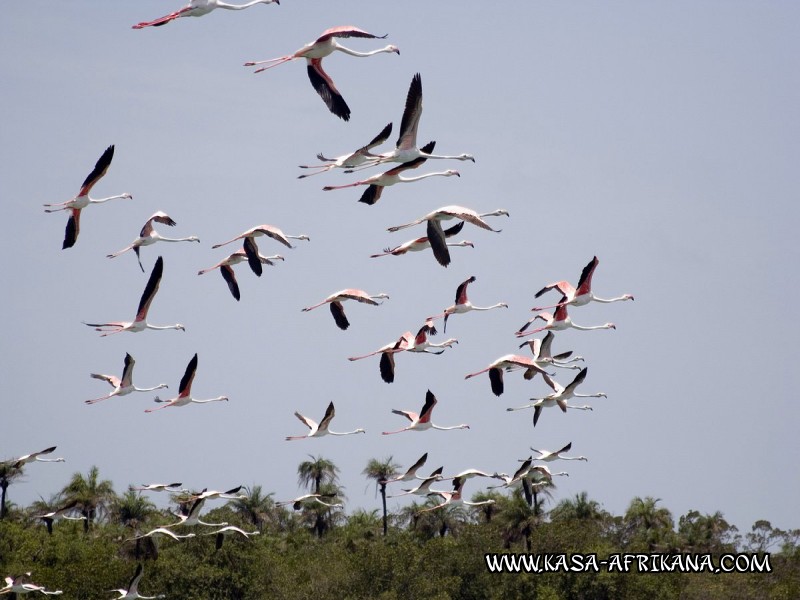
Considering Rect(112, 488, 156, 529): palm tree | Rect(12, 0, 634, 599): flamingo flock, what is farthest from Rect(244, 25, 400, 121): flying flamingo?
Rect(112, 488, 156, 529): palm tree

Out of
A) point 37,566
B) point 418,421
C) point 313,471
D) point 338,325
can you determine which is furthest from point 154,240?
point 313,471

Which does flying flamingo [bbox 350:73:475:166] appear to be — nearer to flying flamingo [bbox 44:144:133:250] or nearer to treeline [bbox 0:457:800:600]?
flying flamingo [bbox 44:144:133:250]

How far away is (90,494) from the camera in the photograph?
5972cm

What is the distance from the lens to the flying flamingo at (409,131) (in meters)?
26.0

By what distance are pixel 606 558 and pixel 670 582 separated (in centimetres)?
343

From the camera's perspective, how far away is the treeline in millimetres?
51844

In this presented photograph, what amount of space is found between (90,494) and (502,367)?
3145 cm

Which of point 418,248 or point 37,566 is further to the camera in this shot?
point 37,566

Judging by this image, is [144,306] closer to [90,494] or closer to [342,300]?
[342,300]

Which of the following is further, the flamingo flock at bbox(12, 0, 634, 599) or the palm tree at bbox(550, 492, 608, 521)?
the palm tree at bbox(550, 492, 608, 521)

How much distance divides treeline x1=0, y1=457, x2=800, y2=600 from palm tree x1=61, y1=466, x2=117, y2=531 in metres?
0.06

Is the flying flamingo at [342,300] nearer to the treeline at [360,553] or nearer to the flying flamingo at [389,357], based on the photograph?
the flying flamingo at [389,357]

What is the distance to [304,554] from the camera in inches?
2346

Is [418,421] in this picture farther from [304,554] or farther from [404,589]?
[304,554]
